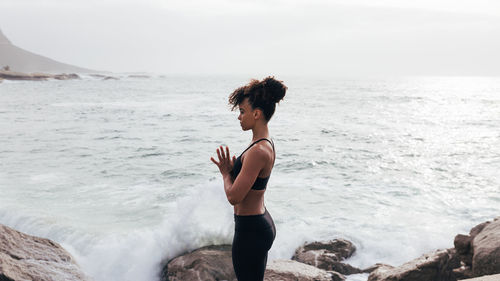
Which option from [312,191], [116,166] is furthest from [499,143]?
[116,166]

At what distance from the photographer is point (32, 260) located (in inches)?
191

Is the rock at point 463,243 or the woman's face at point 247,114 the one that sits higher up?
the woman's face at point 247,114

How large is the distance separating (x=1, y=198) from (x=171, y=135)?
1314cm

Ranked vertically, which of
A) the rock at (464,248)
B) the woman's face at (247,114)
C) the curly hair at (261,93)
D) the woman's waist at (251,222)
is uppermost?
the curly hair at (261,93)

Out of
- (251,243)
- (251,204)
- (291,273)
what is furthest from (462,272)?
(251,204)

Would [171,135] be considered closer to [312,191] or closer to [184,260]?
[312,191]

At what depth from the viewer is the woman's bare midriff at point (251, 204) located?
9.34ft

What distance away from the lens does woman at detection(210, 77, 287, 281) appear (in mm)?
2635

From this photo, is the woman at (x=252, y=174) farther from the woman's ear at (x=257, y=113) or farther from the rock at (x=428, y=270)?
the rock at (x=428, y=270)

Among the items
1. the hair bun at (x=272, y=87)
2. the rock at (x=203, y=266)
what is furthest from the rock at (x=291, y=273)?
the hair bun at (x=272, y=87)

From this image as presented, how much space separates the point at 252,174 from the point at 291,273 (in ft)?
10.8

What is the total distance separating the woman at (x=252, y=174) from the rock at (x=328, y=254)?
4.27m

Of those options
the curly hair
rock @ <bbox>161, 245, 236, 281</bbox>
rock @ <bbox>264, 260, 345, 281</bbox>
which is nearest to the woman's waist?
the curly hair

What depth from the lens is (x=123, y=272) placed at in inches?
264
